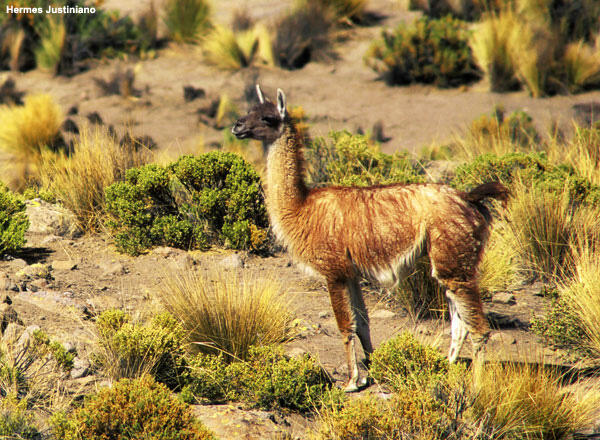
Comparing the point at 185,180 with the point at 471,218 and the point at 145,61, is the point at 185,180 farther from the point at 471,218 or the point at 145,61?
the point at 145,61

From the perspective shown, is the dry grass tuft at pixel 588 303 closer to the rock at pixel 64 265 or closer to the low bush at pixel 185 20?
the rock at pixel 64 265

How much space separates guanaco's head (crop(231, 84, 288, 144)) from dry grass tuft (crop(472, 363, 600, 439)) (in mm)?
2205

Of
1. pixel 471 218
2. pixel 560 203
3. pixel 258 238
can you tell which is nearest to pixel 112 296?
pixel 258 238

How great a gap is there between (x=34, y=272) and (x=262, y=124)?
2.99m

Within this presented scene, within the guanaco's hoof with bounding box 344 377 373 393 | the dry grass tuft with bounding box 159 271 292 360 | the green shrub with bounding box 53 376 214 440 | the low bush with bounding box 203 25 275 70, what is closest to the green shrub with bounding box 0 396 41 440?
the green shrub with bounding box 53 376 214 440

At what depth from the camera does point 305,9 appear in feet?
61.5

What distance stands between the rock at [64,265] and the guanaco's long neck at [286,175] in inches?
120

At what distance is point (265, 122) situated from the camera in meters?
5.12

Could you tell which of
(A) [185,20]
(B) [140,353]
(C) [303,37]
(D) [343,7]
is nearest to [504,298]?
(B) [140,353]

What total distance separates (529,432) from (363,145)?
218 inches

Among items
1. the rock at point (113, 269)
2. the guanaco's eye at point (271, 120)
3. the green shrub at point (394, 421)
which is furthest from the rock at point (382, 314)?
the rock at point (113, 269)

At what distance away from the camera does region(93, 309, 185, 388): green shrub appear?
15.1 ft

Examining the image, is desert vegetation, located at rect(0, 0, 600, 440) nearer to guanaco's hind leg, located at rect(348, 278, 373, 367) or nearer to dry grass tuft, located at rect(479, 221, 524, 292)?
dry grass tuft, located at rect(479, 221, 524, 292)

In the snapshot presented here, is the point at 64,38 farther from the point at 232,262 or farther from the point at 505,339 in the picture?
the point at 505,339
